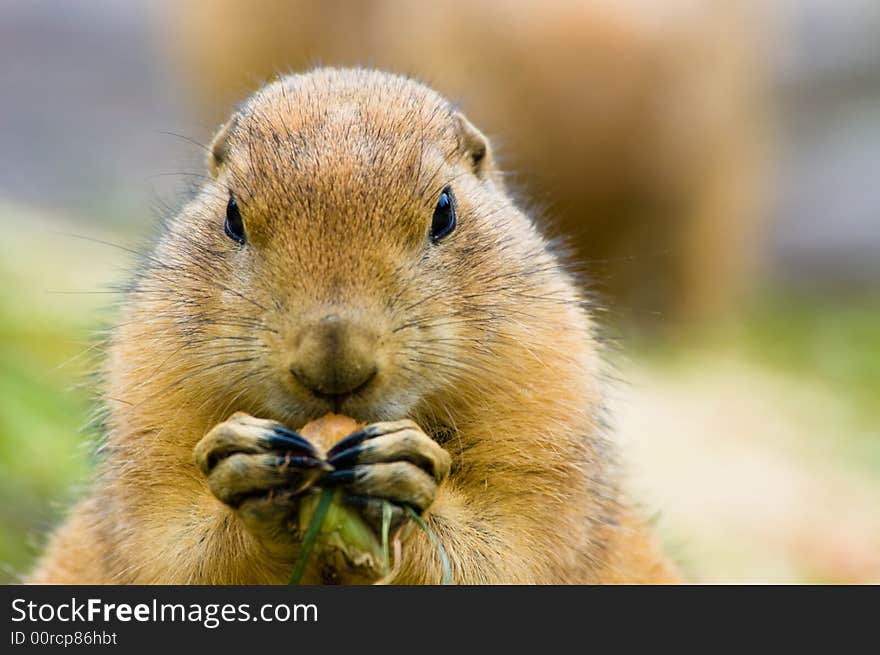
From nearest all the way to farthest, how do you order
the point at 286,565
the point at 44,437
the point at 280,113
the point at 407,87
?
the point at 286,565 < the point at 280,113 < the point at 407,87 < the point at 44,437

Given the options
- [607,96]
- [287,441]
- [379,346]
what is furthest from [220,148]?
[607,96]

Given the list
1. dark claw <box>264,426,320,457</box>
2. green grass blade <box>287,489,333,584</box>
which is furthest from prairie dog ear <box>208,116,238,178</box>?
green grass blade <box>287,489,333,584</box>

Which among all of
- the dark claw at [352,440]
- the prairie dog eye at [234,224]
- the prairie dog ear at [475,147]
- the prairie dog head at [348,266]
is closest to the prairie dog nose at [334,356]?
the prairie dog head at [348,266]

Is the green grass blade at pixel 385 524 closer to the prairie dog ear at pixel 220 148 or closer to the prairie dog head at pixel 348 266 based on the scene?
the prairie dog head at pixel 348 266

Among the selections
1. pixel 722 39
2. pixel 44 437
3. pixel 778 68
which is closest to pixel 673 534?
pixel 44 437

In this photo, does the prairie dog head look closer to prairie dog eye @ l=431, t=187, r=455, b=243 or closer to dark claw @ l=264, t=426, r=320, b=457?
prairie dog eye @ l=431, t=187, r=455, b=243

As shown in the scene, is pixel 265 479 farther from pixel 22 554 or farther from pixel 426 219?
pixel 22 554
